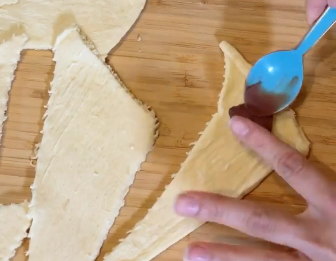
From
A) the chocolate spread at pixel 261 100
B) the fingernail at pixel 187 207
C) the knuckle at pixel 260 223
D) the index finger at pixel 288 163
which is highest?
the chocolate spread at pixel 261 100

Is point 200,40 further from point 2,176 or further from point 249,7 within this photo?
point 2,176

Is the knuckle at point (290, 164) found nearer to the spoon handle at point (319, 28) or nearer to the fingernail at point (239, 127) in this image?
the fingernail at point (239, 127)

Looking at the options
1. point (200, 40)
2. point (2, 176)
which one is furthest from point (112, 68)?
point (2, 176)

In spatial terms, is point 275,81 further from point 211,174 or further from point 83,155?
point 83,155

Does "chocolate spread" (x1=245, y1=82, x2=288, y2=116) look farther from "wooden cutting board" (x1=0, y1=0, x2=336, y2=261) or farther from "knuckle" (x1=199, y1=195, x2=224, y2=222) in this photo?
"knuckle" (x1=199, y1=195, x2=224, y2=222)

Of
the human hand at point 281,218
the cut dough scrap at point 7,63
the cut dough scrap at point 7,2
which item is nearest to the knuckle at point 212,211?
the human hand at point 281,218

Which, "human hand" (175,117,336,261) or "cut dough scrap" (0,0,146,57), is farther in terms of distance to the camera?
"cut dough scrap" (0,0,146,57)

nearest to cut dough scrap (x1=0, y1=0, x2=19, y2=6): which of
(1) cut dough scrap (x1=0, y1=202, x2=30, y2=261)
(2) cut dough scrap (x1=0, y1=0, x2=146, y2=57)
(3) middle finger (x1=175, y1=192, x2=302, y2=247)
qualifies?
(2) cut dough scrap (x1=0, y1=0, x2=146, y2=57)
